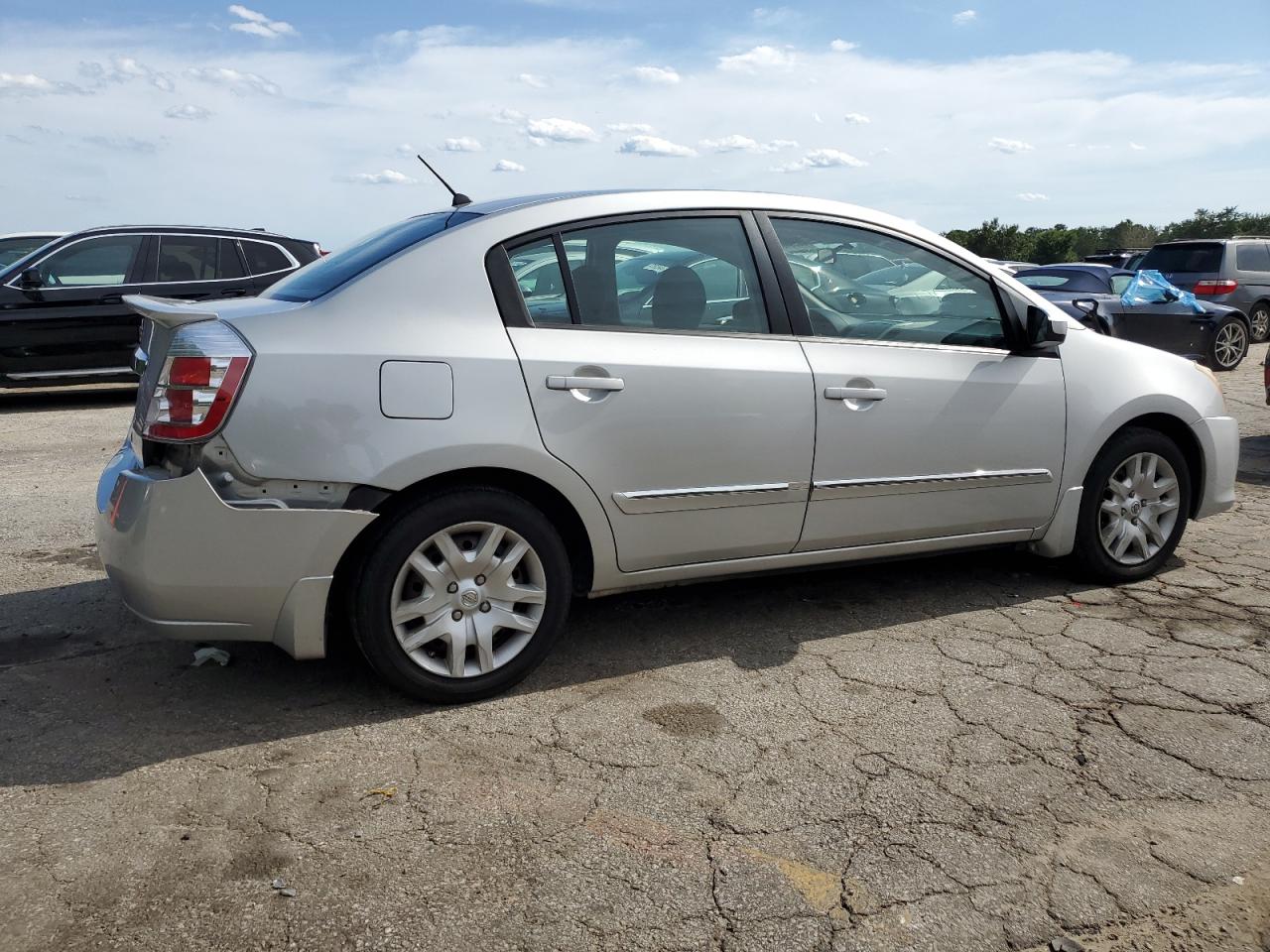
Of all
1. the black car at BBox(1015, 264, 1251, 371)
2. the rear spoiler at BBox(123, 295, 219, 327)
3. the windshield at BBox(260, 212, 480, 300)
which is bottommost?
the black car at BBox(1015, 264, 1251, 371)

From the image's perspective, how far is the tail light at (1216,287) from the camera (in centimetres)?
1505

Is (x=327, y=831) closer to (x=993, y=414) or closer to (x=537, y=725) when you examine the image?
(x=537, y=725)

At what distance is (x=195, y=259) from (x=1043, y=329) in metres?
9.13

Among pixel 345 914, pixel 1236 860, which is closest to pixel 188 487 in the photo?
pixel 345 914

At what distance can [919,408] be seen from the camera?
4.28 metres

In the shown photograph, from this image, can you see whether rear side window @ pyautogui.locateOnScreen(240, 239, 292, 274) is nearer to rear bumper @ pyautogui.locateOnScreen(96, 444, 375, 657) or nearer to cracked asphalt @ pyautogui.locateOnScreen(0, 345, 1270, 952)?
cracked asphalt @ pyautogui.locateOnScreen(0, 345, 1270, 952)

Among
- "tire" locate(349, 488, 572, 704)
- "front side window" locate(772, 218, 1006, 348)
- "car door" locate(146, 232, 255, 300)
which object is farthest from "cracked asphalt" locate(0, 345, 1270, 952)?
"car door" locate(146, 232, 255, 300)

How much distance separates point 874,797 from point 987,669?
44.3 inches

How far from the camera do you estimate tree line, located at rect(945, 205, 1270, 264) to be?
124 ft

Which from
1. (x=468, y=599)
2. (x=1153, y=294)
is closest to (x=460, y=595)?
(x=468, y=599)

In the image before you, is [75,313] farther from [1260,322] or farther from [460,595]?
[1260,322]

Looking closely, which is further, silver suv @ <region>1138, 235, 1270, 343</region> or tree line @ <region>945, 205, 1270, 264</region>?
tree line @ <region>945, 205, 1270, 264</region>

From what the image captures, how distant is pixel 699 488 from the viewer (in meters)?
3.91

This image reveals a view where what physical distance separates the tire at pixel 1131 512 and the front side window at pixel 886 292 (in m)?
0.78
